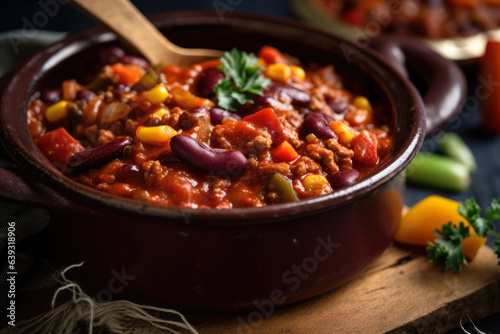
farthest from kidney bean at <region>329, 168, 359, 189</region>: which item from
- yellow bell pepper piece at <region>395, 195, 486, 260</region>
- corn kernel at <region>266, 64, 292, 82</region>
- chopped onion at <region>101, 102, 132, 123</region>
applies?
chopped onion at <region>101, 102, 132, 123</region>

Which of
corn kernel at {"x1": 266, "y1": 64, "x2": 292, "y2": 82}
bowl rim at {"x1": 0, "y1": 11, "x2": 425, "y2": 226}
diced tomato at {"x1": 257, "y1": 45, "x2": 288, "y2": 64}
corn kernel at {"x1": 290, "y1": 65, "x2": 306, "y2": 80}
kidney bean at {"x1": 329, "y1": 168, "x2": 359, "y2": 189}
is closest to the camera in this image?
bowl rim at {"x1": 0, "y1": 11, "x2": 425, "y2": 226}

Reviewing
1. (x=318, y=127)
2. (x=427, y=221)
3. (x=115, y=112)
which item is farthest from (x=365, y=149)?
(x=115, y=112)

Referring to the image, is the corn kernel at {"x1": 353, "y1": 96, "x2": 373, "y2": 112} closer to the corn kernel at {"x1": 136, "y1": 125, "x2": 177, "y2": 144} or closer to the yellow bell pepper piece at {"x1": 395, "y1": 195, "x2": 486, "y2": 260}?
the yellow bell pepper piece at {"x1": 395, "y1": 195, "x2": 486, "y2": 260}

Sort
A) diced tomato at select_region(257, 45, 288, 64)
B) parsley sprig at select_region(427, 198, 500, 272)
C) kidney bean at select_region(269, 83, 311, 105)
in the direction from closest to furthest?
parsley sprig at select_region(427, 198, 500, 272) → kidney bean at select_region(269, 83, 311, 105) → diced tomato at select_region(257, 45, 288, 64)

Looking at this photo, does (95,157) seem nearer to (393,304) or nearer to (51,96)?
(51,96)

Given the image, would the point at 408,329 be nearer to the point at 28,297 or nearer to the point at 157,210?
the point at 157,210

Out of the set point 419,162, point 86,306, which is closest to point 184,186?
point 86,306

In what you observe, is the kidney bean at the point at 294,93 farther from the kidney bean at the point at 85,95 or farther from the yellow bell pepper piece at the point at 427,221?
the kidney bean at the point at 85,95
